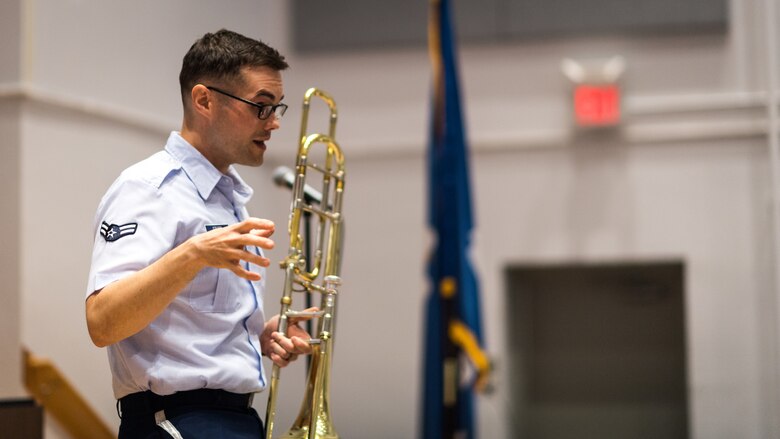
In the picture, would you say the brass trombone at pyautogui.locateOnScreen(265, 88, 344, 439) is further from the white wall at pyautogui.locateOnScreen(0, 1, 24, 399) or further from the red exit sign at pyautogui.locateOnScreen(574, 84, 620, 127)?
the red exit sign at pyautogui.locateOnScreen(574, 84, 620, 127)

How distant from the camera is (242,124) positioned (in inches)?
71.7

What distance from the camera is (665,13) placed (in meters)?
5.05

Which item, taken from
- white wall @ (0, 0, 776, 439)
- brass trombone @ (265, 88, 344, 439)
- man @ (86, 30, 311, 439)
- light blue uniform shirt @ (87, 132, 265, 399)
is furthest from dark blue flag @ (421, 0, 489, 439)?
light blue uniform shirt @ (87, 132, 265, 399)

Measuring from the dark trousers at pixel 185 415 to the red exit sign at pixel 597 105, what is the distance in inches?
144

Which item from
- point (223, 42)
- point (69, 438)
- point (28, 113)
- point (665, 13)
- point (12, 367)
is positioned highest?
point (665, 13)

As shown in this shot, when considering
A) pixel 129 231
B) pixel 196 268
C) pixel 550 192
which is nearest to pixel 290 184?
pixel 129 231

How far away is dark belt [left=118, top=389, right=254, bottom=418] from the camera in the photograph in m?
1.69

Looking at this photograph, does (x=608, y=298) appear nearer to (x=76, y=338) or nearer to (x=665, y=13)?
(x=665, y=13)

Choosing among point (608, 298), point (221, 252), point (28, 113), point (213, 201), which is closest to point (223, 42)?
point (213, 201)

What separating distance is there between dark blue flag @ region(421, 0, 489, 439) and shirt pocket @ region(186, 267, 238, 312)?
2303mm

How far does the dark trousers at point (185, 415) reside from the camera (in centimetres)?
167

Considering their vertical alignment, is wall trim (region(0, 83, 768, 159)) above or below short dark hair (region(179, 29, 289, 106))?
above

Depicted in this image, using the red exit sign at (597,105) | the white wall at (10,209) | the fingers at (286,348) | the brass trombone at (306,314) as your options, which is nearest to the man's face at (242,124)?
the brass trombone at (306,314)

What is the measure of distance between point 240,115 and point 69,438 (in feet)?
7.82
